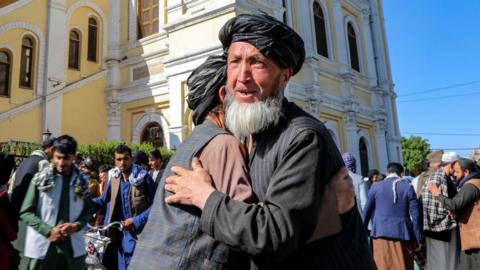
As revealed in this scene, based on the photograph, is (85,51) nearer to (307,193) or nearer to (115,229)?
(115,229)

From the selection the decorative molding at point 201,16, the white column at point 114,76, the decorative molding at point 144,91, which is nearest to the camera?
the decorative molding at point 201,16

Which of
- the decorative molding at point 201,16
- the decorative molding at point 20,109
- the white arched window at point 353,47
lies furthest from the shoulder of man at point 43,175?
the white arched window at point 353,47

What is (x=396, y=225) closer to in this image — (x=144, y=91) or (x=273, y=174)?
(x=273, y=174)

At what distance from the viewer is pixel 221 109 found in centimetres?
165

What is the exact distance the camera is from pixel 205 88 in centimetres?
168

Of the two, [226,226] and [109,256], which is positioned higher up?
[226,226]

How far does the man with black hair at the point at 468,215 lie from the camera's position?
4.41 m

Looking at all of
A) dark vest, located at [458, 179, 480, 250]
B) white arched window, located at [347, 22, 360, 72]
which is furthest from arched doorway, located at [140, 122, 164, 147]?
dark vest, located at [458, 179, 480, 250]

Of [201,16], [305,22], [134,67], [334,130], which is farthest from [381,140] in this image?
[134,67]

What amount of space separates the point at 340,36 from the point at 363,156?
5.52m

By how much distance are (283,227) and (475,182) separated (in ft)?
13.7

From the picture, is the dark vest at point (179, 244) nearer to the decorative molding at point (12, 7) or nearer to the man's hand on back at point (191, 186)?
the man's hand on back at point (191, 186)

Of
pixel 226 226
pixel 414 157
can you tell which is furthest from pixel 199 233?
pixel 414 157

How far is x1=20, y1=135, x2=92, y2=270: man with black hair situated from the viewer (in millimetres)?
3312
